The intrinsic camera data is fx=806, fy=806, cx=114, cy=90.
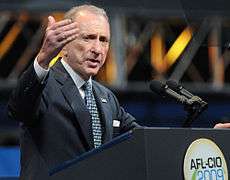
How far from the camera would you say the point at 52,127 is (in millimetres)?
3727

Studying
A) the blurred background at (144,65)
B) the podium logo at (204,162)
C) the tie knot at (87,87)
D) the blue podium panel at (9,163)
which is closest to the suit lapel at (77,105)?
the tie knot at (87,87)

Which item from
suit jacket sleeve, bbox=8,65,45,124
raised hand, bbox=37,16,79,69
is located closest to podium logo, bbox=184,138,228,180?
raised hand, bbox=37,16,79,69

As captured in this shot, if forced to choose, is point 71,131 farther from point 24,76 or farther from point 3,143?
point 3,143

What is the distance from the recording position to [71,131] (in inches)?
148

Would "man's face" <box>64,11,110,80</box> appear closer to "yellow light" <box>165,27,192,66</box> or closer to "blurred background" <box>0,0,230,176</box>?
"blurred background" <box>0,0,230,176</box>

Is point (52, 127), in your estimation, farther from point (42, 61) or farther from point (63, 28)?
point (63, 28)

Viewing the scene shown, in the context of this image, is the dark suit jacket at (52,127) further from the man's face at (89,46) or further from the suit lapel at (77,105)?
the man's face at (89,46)

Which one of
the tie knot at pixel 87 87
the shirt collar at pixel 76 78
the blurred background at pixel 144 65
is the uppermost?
the blurred background at pixel 144 65

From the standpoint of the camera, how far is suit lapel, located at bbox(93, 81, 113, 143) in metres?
3.87

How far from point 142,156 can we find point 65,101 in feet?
2.87

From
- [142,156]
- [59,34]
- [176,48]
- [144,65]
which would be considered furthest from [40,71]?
[144,65]

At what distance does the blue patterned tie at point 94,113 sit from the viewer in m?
3.81

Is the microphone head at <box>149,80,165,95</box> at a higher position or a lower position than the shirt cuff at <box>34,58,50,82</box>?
lower

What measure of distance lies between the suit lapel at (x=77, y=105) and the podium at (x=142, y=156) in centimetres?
48
